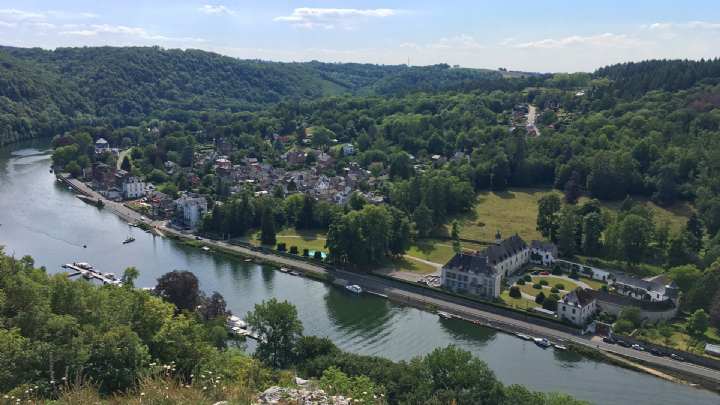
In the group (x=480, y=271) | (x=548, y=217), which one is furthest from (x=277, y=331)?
(x=548, y=217)

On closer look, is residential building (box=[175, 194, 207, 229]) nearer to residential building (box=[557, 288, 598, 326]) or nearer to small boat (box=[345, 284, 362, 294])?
small boat (box=[345, 284, 362, 294])

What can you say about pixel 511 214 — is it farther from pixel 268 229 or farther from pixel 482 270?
pixel 268 229

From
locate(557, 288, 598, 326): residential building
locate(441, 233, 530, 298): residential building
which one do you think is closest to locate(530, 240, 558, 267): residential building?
locate(441, 233, 530, 298): residential building

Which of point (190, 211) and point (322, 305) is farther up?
point (190, 211)

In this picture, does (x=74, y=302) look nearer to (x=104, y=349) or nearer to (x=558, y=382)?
(x=104, y=349)

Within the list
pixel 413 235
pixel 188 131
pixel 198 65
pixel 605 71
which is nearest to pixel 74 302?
pixel 413 235

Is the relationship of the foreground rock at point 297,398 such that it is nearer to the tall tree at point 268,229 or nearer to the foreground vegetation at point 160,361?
the foreground vegetation at point 160,361
